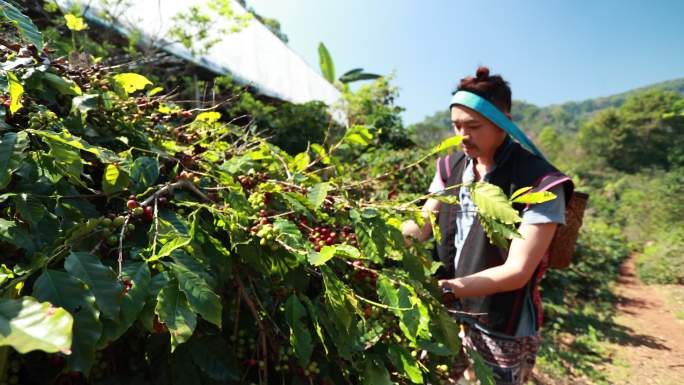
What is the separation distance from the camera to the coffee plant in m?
0.58

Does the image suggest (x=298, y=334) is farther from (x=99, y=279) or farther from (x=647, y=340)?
(x=647, y=340)

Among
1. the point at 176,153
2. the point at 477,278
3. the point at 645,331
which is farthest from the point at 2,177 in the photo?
the point at 645,331

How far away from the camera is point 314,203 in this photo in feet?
2.89

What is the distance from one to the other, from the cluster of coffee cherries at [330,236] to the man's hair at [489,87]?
107 cm

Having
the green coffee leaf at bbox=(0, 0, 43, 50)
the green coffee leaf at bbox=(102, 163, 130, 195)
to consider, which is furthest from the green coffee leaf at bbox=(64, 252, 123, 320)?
the green coffee leaf at bbox=(0, 0, 43, 50)

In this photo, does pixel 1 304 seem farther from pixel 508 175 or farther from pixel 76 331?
pixel 508 175

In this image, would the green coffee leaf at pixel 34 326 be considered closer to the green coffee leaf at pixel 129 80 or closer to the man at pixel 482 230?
the green coffee leaf at pixel 129 80

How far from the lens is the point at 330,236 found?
99 centimetres

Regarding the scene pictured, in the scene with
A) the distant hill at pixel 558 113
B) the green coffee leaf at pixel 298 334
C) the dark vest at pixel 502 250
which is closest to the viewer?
the green coffee leaf at pixel 298 334

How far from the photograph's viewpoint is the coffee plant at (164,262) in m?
0.58

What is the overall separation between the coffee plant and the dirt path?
5.95m

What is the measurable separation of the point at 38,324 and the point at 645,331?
31.2ft

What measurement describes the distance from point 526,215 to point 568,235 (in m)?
0.64

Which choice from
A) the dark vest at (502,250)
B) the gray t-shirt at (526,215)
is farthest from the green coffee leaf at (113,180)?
the dark vest at (502,250)
